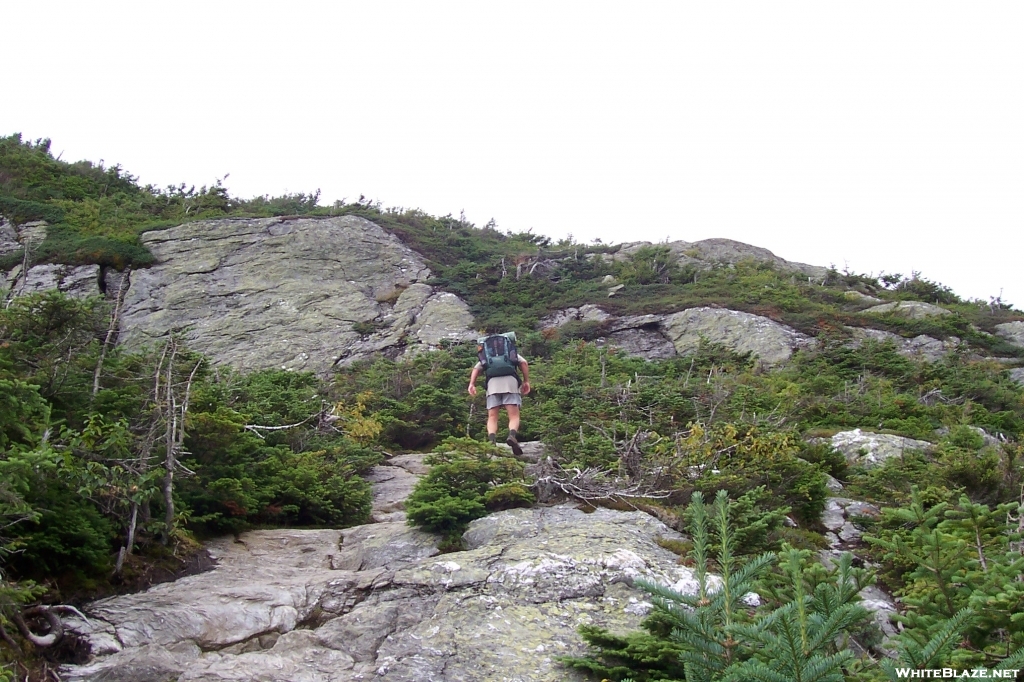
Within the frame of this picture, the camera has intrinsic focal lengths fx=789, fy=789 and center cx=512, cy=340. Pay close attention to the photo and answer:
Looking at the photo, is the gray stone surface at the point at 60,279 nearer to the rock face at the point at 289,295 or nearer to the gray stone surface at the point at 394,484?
the rock face at the point at 289,295

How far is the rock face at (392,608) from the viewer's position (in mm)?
4402

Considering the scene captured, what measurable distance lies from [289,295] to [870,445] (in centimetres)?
1630

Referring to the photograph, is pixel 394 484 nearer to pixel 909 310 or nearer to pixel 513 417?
pixel 513 417

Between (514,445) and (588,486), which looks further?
(514,445)

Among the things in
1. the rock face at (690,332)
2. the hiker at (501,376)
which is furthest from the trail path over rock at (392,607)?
the rock face at (690,332)

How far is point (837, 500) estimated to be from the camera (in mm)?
7684

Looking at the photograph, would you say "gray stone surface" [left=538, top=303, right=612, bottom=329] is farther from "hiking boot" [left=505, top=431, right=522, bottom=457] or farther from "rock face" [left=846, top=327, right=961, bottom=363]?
"hiking boot" [left=505, top=431, right=522, bottom=457]

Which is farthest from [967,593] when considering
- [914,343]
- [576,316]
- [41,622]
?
[576,316]

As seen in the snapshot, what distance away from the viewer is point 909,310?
22875mm

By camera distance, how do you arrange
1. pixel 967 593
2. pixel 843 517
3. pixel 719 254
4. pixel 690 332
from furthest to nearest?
pixel 719 254
pixel 690 332
pixel 843 517
pixel 967 593

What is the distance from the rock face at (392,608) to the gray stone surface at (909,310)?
18910mm

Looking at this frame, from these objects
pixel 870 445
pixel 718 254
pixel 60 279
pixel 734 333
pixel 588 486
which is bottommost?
pixel 588 486

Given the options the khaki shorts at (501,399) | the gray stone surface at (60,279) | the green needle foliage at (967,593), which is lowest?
the green needle foliage at (967,593)

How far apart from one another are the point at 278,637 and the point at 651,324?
17668 mm
